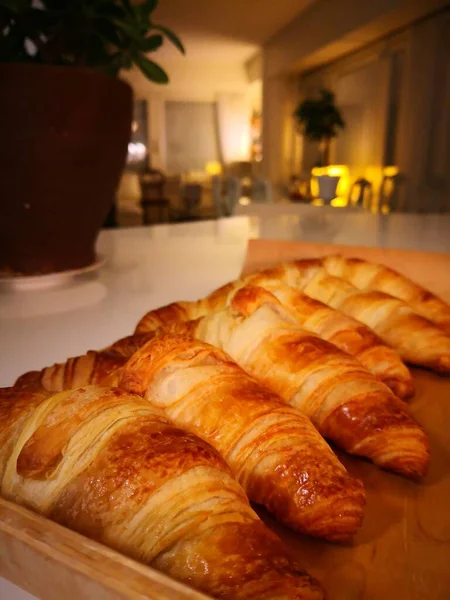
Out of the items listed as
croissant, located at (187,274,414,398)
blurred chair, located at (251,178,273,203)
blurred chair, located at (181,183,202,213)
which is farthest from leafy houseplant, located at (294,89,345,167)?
croissant, located at (187,274,414,398)

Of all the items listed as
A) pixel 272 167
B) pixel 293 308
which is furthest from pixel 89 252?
pixel 272 167

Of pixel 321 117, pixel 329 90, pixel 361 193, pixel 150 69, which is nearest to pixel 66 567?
pixel 150 69

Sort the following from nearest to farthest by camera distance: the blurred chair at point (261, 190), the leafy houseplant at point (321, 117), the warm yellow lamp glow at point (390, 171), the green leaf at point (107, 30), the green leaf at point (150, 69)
→ 1. the green leaf at point (107, 30)
2. the green leaf at point (150, 69)
3. the warm yellow lamp glow at point (390, 171)
4. the leafy houseplant at point (321, 117)
5. the blurred chair at point (261, 190)

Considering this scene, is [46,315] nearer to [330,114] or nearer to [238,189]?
[238,189]

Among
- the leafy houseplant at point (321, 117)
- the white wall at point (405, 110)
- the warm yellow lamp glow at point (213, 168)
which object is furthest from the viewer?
the warm yellow lamp glow at point (213, 168)

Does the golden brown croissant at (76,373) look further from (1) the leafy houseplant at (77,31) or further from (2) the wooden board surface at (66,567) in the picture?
(1) the leafy houseplant at (77,31)

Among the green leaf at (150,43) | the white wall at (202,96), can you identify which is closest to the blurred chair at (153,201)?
the white wall at (202,96)

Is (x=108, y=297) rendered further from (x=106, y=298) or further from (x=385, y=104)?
(x=385, y=104)
